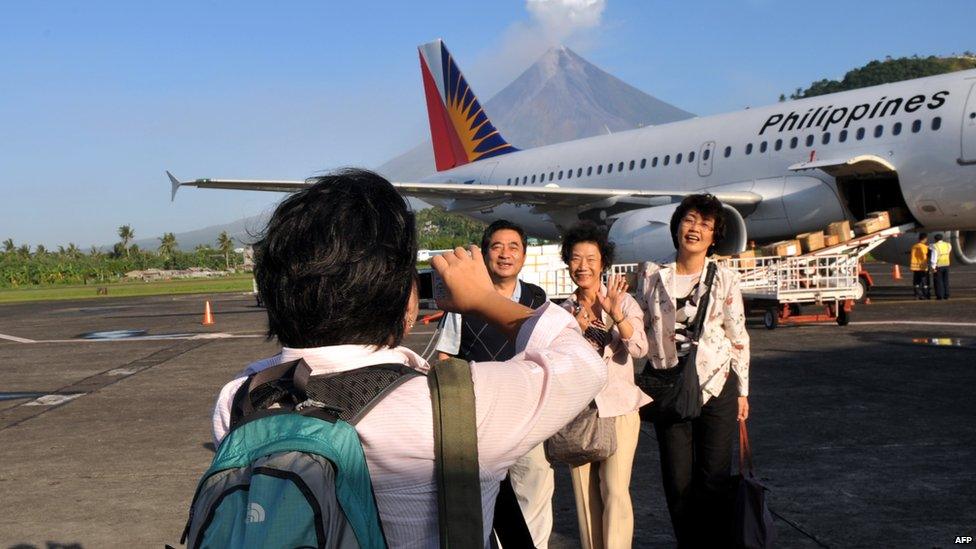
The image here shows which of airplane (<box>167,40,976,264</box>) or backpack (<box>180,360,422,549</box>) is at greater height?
airplane (<box>167,40,976,264</box>)

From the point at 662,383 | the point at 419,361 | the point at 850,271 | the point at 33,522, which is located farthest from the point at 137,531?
the point at 850,271

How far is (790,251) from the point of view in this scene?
14000 millimetres

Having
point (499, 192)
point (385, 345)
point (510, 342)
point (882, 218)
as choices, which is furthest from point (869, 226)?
point (385, 345)

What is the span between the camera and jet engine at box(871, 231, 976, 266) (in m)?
17.8

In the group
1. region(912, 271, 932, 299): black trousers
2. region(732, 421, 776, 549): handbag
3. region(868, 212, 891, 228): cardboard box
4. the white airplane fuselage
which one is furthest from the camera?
region(912, 271, 932, 299): black trousers

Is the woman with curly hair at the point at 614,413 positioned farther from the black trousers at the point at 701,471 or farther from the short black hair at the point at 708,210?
the short black hair at the point at 708,210

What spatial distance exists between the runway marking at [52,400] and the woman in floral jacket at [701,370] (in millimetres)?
7486

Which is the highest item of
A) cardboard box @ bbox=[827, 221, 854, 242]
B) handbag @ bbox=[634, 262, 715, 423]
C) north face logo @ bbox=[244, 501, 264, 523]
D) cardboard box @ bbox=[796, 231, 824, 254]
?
cardboard box @ bbox=[827, 221, 854, 242]

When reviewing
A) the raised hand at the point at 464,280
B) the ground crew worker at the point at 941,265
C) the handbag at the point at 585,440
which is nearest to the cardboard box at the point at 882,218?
the ground crew worker at the point at 941,265

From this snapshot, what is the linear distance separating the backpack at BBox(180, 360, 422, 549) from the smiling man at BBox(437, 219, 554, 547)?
7.05ft

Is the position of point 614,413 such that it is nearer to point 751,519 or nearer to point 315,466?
point 751,519

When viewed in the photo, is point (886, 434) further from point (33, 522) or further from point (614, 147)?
point (614, 147)

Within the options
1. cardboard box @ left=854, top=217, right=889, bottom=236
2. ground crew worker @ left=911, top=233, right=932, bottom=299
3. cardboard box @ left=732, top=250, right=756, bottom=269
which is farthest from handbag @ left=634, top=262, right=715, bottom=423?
ground crew worker @ left=911, top=233, right=932, bottom=299

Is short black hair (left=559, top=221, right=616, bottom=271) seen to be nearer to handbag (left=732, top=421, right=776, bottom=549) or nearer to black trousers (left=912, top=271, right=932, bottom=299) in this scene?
handbag (left=732, top=421, right=776, bottom=549)
